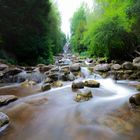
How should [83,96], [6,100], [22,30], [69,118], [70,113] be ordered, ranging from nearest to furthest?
1. [69,118]
2. [70,113]
3. [6,100]
4. [83,96]
5. [22,30]

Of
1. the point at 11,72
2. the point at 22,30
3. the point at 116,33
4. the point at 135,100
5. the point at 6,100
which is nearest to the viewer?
the point at 135,100

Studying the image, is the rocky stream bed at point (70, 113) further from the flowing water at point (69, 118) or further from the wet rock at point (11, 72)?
the wet rock at point (11, 72)

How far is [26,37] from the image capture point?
574 inches

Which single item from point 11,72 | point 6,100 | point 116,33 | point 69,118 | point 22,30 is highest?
point 22,30

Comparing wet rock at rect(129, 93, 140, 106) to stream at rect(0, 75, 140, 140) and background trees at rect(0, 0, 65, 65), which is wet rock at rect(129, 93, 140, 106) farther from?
background trees at rect(0, 0, 65, 65)

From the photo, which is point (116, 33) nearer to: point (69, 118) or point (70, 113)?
point (70, 113)

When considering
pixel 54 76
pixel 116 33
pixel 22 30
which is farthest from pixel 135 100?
pixel 22 30

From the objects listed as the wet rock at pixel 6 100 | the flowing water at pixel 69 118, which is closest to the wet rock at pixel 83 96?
the flowing water at pixel 69 118

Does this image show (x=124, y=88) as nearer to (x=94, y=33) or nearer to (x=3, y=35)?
(x=94, y=33)

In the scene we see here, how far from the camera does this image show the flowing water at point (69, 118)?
4125 mm

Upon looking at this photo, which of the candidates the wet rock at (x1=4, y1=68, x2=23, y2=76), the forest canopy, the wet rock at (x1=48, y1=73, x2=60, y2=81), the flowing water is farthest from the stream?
the forest canopy

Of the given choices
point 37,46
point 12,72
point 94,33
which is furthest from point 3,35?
point 94,33

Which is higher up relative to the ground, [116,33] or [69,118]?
[116,33]

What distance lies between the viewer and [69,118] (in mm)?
4980
